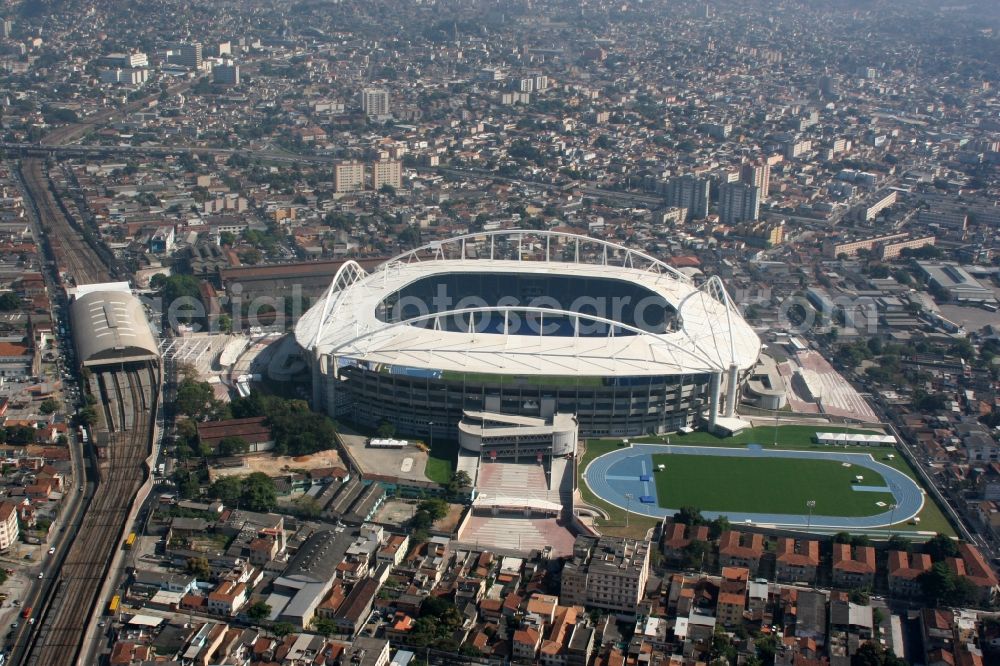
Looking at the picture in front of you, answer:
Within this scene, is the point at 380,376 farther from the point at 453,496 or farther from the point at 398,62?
the point at 398,62

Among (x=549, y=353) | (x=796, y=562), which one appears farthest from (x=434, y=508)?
(x=796, y=562)

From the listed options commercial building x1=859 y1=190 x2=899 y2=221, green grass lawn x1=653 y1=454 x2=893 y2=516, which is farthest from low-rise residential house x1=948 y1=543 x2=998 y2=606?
commercial building x1=859 y1=190 x2=899 y2=221

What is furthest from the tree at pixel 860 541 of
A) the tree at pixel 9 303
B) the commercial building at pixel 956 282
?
the tree at pixel 9 303

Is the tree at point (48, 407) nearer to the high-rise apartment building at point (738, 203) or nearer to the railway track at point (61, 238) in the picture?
the railway track at point (61, 238)

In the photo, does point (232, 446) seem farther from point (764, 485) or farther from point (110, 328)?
point (764, 485)

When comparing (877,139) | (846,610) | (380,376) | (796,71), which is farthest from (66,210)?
(796,71)
